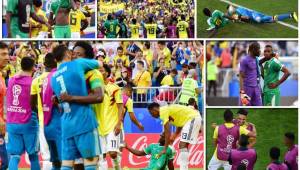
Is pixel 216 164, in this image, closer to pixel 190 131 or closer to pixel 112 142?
pixel 190 131

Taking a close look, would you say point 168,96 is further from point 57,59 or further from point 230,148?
point 57,59

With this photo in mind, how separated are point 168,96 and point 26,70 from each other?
4328 millimetres

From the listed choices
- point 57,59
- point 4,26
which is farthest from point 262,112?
point 57,59

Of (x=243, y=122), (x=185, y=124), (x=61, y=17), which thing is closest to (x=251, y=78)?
(x=243, y=122)

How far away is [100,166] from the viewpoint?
14188mm

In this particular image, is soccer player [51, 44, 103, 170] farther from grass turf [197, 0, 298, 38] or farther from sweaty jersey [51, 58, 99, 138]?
grass turf [197, 0, 298, 38]

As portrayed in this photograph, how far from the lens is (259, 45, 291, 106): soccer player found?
16.1 m

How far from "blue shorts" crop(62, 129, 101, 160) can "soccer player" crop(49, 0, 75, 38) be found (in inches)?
209

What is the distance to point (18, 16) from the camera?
15.8m

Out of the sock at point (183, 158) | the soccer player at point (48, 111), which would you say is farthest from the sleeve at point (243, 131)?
the soccer player at point (48, 111)

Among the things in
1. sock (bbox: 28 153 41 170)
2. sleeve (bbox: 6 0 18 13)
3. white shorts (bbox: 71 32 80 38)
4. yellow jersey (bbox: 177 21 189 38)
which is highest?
sleeve (bbox: 6 0 18 13)

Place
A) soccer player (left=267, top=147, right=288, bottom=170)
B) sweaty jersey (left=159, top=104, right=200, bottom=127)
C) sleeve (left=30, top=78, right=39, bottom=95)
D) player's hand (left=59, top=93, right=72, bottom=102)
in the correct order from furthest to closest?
sweaty jersey (left=159, top=104, right=200, bottom=127), soccer player (left=267, top=147, right=288, bottom=170), sleeve (left=30, top=78, right=39, bottom=95), player's hand (left=59, top=93, right=72, bottom=102)

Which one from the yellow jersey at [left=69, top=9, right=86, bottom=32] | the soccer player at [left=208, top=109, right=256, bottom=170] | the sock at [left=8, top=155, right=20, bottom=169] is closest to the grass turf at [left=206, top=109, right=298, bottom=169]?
the soccer player at [left=208, top=109, right=256, bottom=170]

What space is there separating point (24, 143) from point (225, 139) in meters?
3.85
